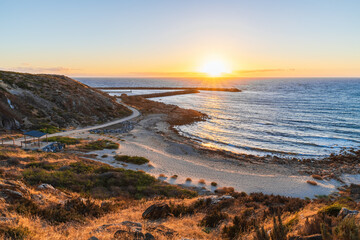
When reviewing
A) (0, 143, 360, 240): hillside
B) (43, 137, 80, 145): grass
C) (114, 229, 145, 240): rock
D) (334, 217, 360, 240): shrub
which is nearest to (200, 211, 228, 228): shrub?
(0, 143, 360, 240): hillside

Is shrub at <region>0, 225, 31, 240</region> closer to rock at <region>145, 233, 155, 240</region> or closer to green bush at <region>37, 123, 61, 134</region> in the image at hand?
rock at <region>145, 233, 155, 240</region>

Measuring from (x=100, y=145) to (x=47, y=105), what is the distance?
28.6 meters

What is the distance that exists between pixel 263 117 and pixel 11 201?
212 feet

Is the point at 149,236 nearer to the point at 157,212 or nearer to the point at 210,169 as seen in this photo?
the point at 157,212

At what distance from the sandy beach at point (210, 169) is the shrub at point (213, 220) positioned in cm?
1064

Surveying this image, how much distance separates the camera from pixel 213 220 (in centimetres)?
1138

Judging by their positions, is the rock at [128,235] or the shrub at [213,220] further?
the shrub at [213,220]

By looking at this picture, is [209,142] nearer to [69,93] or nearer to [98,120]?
[98,120]

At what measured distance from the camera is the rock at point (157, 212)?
11648mm

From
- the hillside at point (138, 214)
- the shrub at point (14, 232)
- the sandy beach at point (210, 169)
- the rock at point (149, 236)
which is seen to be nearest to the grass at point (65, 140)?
the sandy beach at point (210, 169)

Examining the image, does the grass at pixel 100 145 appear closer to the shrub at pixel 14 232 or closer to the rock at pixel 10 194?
the rock at pixel 10 194

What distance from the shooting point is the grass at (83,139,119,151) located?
33250 millimetres

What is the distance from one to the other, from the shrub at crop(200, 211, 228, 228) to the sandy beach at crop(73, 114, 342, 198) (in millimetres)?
10640

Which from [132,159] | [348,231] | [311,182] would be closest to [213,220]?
[348,231]
